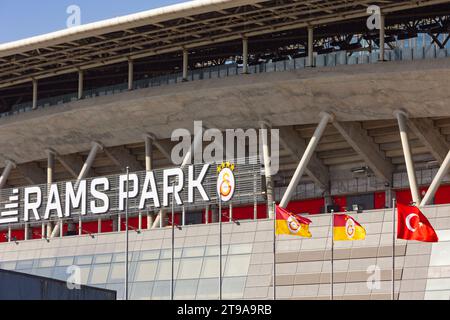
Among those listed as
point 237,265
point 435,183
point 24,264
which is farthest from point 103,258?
point 435,183

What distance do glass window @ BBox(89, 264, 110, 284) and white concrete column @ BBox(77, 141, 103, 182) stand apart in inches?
315

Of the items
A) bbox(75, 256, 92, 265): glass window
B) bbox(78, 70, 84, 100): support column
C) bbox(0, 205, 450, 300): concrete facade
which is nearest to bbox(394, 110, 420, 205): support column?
bbox(0, 205, 450, 300): concrete facade

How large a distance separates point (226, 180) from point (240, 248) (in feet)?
14.2

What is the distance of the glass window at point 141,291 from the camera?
6794cm

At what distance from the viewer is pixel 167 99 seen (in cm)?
7288

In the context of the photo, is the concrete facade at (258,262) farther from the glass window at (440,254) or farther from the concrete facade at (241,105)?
Answer: the concrete facade at (241,105)

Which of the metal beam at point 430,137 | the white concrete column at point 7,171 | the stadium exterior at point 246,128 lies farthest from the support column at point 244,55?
the white concrete column at point 7,171

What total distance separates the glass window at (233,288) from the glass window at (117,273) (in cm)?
634

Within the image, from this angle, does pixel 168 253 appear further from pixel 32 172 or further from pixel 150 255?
pixel 32 172

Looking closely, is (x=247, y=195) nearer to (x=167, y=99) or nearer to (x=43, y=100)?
(x=167, y=99)

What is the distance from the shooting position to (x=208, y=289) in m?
66.3

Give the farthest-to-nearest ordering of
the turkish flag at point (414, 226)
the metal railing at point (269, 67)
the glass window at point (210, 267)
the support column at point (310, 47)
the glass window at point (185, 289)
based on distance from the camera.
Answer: the support column at point (310, 47), the glass window at point (210, 267), the glass window at point (185, 289), the metal railing at point (269, 67), the turkish flag at point (414, 226)

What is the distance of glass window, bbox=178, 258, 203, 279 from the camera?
67312 mm
